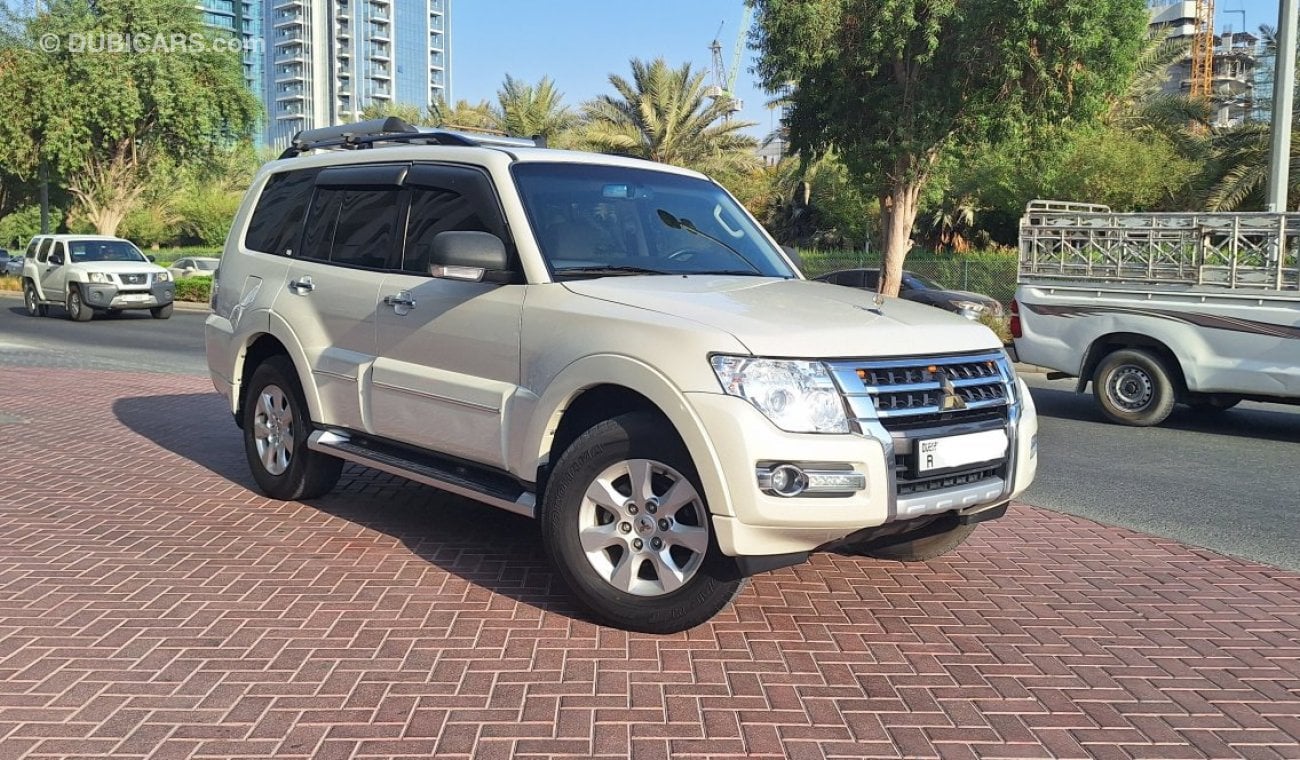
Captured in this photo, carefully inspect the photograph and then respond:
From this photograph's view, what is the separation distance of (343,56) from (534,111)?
10753cm

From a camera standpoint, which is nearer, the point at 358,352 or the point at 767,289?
the point at 767,289

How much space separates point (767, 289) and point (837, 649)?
1.58 metres

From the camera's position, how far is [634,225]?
5.42 meters

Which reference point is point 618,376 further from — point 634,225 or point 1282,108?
point 1282,108

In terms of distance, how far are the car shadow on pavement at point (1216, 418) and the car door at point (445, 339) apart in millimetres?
7704

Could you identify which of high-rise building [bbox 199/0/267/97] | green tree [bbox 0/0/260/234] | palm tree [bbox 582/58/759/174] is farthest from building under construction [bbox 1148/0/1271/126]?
high-rise building [bbox 199/0/267/97]

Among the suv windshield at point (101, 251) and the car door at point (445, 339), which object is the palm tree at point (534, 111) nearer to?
the suv windshield at point (101, 251)

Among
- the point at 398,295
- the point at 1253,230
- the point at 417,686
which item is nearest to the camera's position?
the point at 417,686

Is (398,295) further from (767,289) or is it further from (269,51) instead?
(269,51)

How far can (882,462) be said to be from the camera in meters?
4.03

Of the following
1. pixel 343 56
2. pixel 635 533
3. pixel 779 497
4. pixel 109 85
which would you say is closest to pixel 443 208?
pixel 635 533

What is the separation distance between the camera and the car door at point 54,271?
2347cm

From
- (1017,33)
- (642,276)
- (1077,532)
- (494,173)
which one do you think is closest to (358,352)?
(494,173)

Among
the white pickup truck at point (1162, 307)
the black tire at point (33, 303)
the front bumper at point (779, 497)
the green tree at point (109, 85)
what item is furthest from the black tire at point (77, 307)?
the front bumper at point (779, 497)
